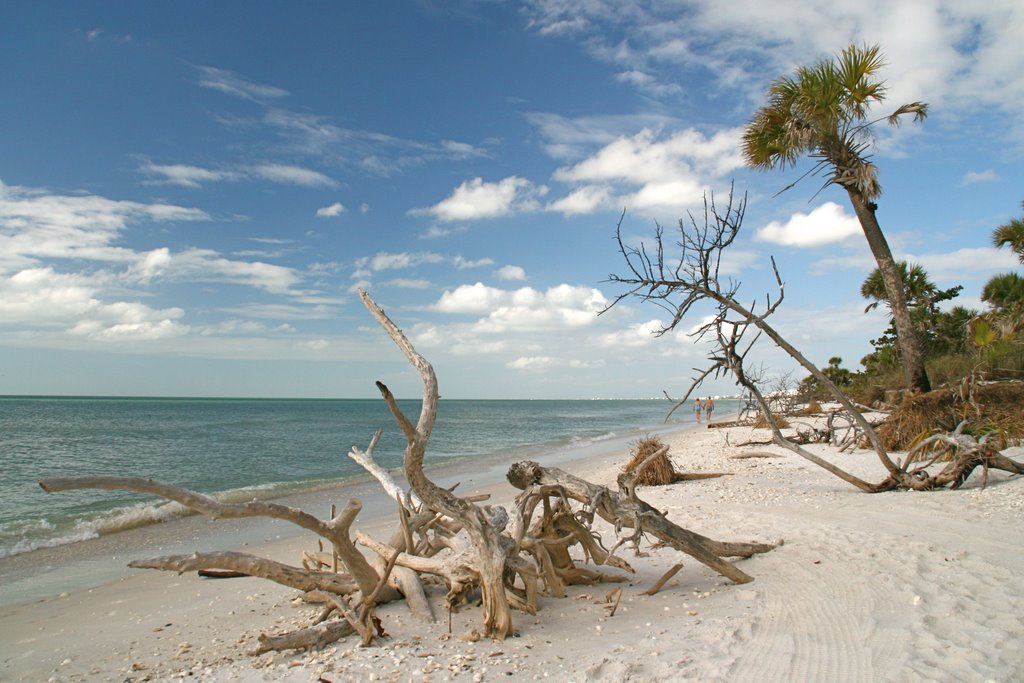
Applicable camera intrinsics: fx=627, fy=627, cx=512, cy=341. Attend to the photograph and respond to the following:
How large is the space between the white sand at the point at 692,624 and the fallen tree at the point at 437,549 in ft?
0.48

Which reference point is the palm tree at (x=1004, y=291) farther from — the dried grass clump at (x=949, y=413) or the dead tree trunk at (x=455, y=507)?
the dead tree trunk at (x=455, y=507)

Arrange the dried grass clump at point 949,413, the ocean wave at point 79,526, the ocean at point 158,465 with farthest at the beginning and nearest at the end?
the dried grass clump at point 949,413, the ocean at point 158,465, the ocean wave at point 79,526

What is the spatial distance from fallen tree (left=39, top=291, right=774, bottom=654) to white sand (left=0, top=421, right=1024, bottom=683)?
15cm

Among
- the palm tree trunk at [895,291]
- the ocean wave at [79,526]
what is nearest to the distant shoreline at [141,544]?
the ocean wave at [79,526]

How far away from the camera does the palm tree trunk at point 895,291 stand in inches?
499

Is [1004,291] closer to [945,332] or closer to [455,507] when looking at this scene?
[945,332]

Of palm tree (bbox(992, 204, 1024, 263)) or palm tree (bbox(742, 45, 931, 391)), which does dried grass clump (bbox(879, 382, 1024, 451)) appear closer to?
palm tree (bbox(742, 45, 931, 391))

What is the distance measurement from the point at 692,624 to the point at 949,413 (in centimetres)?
1094

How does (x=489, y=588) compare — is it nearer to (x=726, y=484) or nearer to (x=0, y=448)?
(x=726, y=484)

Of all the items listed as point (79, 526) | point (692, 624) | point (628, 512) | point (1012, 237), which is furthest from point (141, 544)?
point (1012, 237)

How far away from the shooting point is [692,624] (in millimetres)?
4527

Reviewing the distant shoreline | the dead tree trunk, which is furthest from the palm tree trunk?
the dead tree trunk

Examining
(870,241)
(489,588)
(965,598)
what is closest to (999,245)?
(870,241)

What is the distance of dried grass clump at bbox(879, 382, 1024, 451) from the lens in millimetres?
12328
